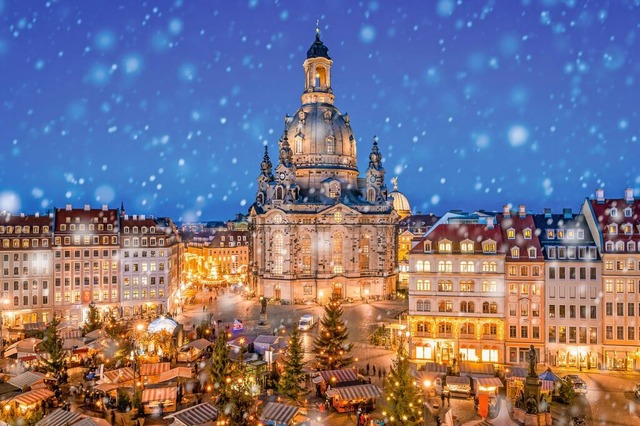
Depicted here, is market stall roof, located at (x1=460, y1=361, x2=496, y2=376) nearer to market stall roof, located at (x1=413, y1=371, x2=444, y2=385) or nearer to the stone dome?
market stall roof, located at (x1=413, y1=371, x2=444, y2=385)

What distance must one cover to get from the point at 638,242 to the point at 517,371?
17.3m

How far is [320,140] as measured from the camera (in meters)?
98.6

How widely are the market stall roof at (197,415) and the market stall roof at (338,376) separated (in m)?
9.47

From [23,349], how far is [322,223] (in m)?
51.2

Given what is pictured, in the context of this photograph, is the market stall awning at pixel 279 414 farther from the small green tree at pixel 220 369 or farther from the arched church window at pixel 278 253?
the arched church window at pixel 278 253

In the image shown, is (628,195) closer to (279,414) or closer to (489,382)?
(489,382)

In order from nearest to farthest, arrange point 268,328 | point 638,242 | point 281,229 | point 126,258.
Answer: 1. point 638,242
2. point 268,328
3. point 126,258
4. point 281,229

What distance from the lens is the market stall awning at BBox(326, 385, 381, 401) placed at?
123 feet

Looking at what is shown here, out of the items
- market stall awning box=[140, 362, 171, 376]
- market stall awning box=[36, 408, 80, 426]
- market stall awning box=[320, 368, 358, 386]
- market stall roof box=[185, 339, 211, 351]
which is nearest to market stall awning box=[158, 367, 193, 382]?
market stall awning box=[140, 362, 171, 376]

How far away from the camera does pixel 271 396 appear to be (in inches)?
1636

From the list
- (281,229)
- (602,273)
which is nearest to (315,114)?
(281,229)

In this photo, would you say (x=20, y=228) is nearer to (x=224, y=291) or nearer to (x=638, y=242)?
(x=224, y=291)

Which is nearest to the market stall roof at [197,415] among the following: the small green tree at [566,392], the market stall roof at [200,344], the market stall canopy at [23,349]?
the market stall roof at [200,344]

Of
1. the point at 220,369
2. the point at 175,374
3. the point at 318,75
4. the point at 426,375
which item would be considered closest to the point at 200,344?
the point at 175,374
